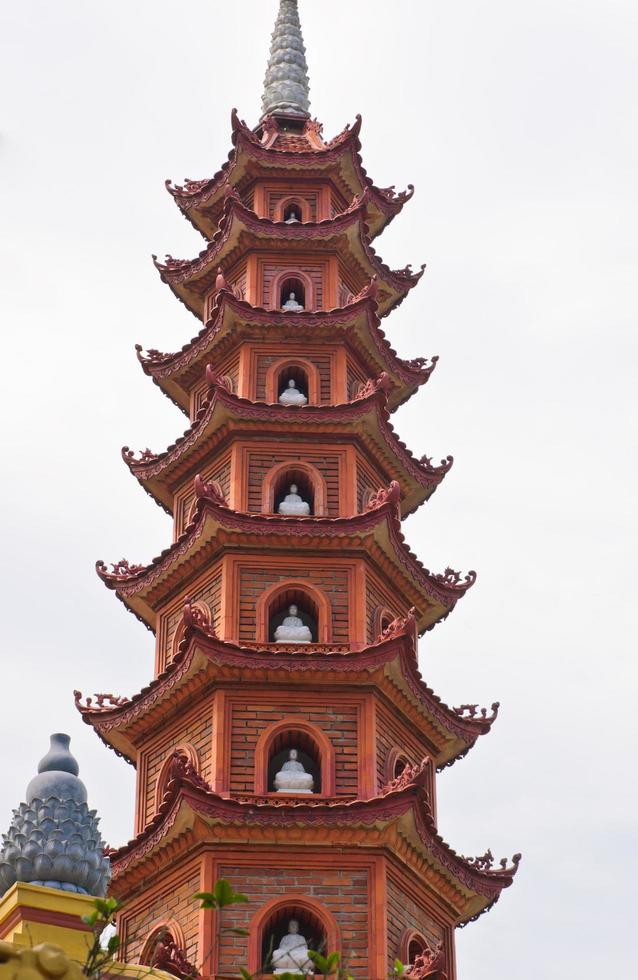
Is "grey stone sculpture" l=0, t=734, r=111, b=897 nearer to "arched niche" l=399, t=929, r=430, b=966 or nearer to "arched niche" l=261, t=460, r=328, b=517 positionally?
"arched niche" l=399, t=929, r=430, b=966

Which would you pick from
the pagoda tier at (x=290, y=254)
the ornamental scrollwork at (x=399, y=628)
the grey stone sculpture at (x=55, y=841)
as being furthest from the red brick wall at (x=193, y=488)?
the grey stone sculpture at (x=55, y=841)

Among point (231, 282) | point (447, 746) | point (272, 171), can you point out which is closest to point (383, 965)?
point (447, 746)

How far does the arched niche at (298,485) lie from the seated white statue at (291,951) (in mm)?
7017

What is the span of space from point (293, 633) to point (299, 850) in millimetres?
3697

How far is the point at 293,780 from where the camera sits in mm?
22938

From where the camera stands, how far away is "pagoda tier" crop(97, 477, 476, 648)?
81.4 ft

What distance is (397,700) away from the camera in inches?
957

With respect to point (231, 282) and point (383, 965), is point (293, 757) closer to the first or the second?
point (383, 965)

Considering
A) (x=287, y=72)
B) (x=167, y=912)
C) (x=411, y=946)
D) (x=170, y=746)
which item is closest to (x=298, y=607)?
(x=170, y=746)

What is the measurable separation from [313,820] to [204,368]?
9.86 m

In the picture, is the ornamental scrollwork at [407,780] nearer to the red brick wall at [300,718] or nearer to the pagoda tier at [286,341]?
the red brick wall at [300,718]

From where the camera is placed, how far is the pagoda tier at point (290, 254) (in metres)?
29.7

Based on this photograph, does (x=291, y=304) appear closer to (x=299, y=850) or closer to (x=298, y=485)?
(x=298, y=485)

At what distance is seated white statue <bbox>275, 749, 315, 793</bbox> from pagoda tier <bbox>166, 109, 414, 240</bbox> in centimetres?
1191
